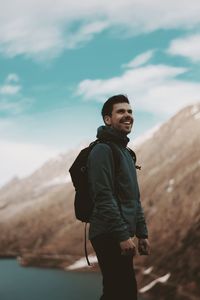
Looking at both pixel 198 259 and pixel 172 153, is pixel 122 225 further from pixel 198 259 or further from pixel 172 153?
pixel 172 153

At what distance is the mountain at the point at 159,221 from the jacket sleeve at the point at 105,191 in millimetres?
59155

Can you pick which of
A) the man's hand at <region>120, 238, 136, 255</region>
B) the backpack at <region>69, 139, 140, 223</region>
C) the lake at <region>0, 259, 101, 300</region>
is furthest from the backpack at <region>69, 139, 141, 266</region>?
the lake at <region>0, 259, 101, 300</region>

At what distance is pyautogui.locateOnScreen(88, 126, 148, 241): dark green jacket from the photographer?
5.43m

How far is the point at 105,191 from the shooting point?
548 cm

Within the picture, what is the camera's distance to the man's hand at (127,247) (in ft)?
17.5

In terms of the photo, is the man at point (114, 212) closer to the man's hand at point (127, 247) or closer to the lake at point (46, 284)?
the man's hand at point (127, 247)

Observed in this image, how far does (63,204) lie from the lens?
5453 inches

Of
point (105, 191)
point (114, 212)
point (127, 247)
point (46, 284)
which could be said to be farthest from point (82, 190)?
point (46, 284)

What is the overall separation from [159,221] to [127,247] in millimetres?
91355

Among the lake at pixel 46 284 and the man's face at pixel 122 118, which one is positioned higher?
the man's face at pixel 122 118

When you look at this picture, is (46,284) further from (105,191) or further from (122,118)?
(105,191)

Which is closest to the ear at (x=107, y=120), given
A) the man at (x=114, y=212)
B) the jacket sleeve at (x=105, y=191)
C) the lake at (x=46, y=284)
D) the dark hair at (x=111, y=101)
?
the dark hair at (x=111, y=101)

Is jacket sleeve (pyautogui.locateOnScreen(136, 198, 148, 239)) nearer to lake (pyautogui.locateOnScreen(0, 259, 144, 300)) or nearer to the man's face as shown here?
the man's face

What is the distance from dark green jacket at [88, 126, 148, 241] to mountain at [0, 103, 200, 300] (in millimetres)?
58850
